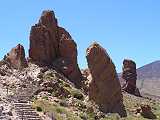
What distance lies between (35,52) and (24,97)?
1980 cm

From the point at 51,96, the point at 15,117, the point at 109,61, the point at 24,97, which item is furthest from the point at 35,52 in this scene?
the point at 15,117

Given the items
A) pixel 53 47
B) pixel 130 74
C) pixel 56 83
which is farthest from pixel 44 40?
pixel 130 74

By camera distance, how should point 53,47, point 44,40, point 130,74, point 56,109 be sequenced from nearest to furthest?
point 56,109, point 44,40, point 53,47, point 130,74

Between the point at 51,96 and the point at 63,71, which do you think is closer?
the point at 51,96

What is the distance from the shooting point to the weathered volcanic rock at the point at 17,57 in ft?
166

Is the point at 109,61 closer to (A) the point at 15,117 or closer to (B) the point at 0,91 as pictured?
(B) the point at 0,91

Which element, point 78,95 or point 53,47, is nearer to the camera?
point 78,95

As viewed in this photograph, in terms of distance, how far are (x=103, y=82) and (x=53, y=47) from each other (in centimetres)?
1123

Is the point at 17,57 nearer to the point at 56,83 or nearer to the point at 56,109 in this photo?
the point at 56,83

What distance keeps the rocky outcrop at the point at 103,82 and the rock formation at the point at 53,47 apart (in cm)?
484

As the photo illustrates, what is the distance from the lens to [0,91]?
121 feet

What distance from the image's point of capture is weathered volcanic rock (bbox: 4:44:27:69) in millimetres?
50719

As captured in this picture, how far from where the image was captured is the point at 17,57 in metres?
52.2

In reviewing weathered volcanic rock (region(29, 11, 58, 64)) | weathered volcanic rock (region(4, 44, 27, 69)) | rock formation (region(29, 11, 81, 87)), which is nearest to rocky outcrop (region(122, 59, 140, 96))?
rock formation (region(29, 11, 81, 87))
